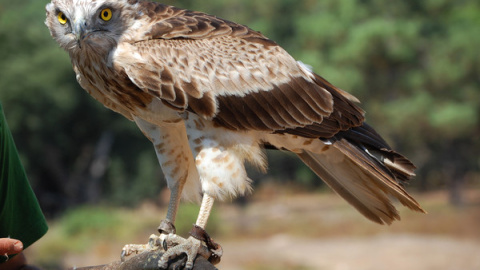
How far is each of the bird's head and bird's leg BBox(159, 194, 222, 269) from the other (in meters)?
1.13

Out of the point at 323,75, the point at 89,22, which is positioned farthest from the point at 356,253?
the point at 89,22

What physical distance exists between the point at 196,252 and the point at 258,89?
124cm

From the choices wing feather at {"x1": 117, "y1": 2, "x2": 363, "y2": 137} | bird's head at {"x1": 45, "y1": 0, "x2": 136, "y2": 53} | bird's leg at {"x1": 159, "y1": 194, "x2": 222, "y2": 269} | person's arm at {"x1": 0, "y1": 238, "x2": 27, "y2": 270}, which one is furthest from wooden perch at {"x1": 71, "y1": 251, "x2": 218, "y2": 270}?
bird's head at {"x1": 45, "y1": 0, "x2": 136, "y2": 53}

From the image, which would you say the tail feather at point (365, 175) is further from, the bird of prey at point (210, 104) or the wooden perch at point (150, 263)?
the wooden perch at point (150, 263)

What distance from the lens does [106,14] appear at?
3.78 meters

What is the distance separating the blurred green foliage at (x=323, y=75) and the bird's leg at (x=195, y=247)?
68.9ft

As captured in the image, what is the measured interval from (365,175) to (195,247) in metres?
1.45

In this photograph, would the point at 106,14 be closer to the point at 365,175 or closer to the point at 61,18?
the point at 61,18

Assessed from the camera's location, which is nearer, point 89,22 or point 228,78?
point 89,22

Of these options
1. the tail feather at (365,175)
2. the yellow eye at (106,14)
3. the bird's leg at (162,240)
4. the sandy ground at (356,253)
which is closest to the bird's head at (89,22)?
the yellow eye at (106,14)

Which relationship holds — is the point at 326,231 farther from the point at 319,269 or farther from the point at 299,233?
the point at 319,269

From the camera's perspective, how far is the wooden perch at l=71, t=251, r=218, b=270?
3322 millimetres

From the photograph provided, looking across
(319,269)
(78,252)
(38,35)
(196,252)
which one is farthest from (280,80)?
(38,35)

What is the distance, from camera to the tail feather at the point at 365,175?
4.20 meters
